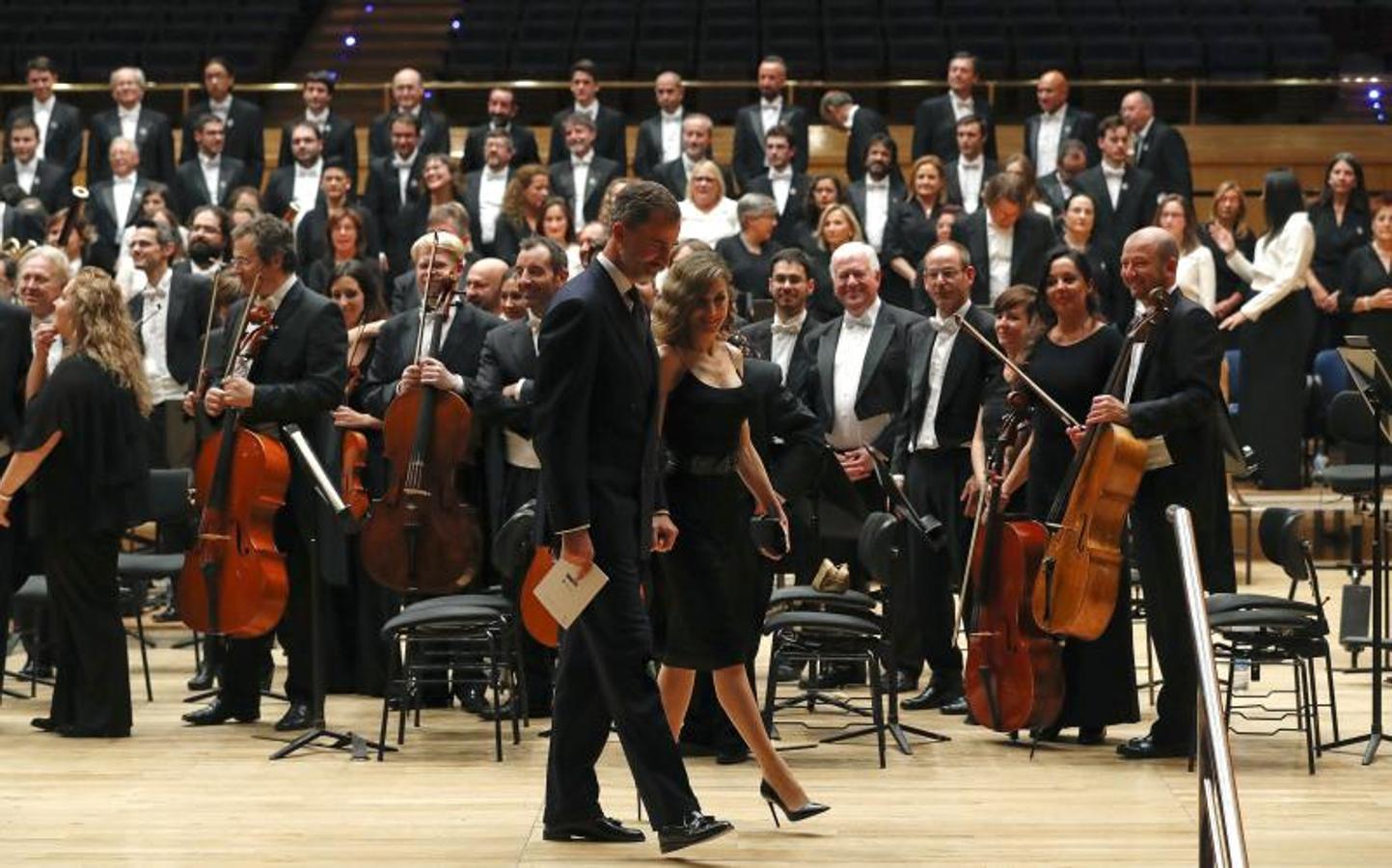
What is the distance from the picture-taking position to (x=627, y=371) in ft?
15.3

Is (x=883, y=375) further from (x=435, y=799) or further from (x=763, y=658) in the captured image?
(x=435, y=799)

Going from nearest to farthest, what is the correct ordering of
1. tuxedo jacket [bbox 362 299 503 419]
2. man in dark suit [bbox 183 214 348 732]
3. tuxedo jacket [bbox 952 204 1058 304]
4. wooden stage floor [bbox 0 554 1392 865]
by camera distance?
wooden stage floor [bbox 0 554 1392 865]
man in dark suit [bbox 183 214 348 732]
tuxedo jacket [bbox 362 299 503 419]
tuxedo jacket [bbox 952 204 1058 304]

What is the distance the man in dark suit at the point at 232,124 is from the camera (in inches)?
463

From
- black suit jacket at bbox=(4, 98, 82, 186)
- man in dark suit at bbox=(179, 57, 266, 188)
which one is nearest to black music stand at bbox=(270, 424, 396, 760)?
man in dark suit at bbox=(179, 57, 266, 188)

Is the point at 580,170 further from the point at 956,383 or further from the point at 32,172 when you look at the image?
the point at 956,383

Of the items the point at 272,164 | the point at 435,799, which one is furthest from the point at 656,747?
the point at 272,164

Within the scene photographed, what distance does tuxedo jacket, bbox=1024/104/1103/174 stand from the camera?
36.1 feet

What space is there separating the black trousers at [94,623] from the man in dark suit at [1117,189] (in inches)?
210

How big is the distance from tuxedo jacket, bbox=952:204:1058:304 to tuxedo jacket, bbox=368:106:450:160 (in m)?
3.19

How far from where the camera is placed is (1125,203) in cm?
1015

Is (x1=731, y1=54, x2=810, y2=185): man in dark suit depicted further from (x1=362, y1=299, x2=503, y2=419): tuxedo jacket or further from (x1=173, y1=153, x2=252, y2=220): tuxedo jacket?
(x1=362, y1=299, x2=503, y2=419): tuxedo jacket

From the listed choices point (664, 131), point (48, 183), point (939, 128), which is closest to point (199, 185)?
point (48, 183)

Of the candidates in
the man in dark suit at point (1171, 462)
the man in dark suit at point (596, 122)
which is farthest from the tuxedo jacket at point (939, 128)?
the man in dark suit at point (1171, 462)

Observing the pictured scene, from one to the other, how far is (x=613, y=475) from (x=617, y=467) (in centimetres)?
2
